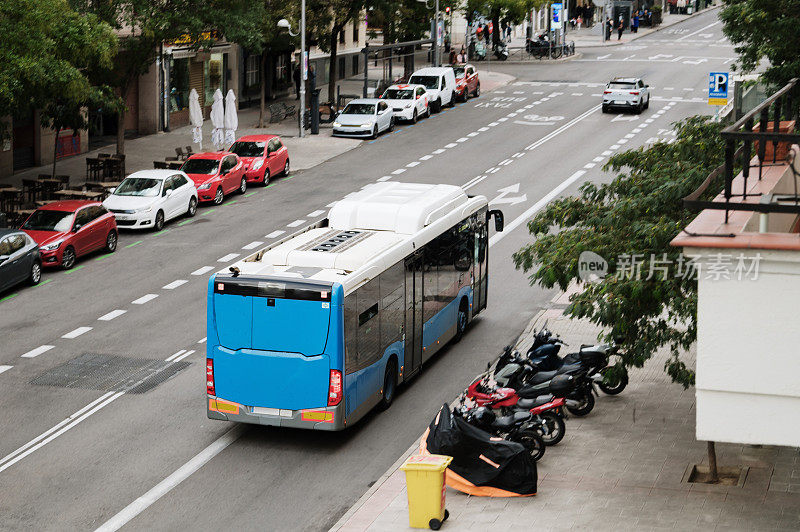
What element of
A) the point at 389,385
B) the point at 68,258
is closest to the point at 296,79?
the point at 68,258

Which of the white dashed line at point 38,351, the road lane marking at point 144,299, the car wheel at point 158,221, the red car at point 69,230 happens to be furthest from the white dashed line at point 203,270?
the white dashed line at point 38,351

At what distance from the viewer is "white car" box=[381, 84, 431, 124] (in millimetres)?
51812

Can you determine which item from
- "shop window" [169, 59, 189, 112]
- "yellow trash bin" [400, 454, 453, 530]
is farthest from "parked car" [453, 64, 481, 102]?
"yellow trash bin" [400, 454, 453, 530]

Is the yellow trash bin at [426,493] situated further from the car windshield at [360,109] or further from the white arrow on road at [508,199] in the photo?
the car windshield at [360,109]

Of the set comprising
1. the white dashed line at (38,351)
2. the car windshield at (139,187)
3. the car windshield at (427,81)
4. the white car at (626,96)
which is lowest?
the white dashed line at (38,351)

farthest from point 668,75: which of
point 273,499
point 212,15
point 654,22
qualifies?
point 273,499

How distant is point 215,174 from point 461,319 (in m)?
15.8

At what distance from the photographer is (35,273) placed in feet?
91.4

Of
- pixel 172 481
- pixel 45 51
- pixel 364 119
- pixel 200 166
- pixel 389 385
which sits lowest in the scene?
pixel 172 481

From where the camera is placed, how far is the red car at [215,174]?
121ft

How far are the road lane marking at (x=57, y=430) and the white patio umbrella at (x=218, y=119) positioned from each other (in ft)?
83.4

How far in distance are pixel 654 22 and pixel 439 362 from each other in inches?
3561

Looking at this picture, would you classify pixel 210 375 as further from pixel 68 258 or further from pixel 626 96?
pixel 626 96

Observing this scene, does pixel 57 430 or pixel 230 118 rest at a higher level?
pixel 230 118
